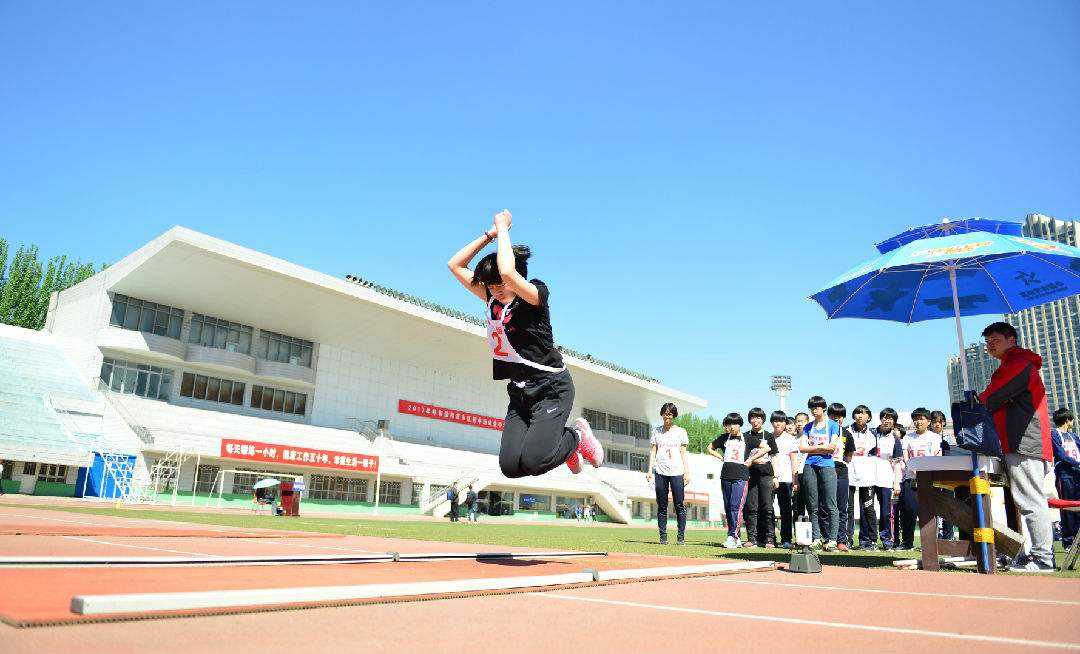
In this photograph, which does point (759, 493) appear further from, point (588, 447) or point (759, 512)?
point (588, 447)

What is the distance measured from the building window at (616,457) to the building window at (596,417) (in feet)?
7.68

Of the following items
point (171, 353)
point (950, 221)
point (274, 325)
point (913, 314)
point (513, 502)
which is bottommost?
point (513, 502)

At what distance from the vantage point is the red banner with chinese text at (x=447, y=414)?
44.9 meters

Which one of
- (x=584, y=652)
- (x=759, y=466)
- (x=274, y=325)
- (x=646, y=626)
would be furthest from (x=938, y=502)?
(x=274, y=325)

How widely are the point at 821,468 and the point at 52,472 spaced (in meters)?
30.9

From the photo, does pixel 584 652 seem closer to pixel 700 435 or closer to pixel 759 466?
pixel 759 466

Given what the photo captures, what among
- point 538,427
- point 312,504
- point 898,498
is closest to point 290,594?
point 538,427

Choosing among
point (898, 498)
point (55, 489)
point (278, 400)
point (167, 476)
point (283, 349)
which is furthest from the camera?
point (283, 349)

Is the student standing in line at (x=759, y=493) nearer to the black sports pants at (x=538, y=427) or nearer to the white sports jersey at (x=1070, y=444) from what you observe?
the white sports jersey at (x=1070, y=444)

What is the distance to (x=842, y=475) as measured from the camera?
8.97m

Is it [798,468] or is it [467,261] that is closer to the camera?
[467,261]

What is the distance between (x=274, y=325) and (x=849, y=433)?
35133mm

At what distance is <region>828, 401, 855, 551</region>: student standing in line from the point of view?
843cm

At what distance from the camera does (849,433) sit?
8703mm
